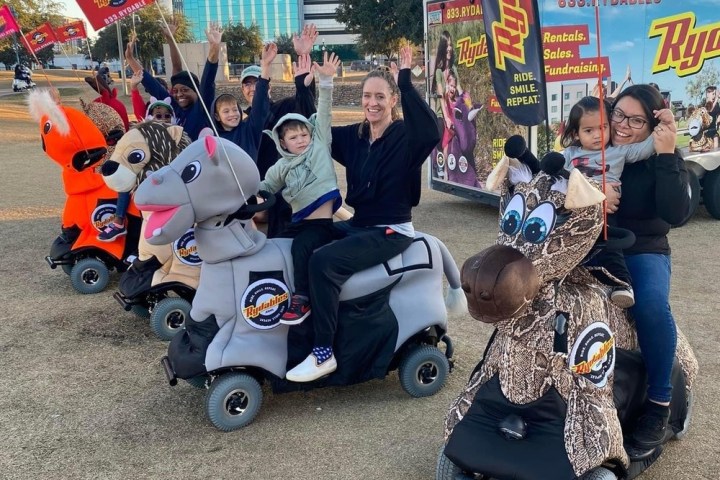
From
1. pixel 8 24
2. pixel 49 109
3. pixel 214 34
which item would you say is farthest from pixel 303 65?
pixel 8 24

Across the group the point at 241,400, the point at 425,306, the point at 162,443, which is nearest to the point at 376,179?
the point at 425,306

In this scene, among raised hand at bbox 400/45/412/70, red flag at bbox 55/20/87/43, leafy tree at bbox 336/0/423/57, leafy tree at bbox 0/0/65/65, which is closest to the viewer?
raised hand at bbox 400/45/412/70

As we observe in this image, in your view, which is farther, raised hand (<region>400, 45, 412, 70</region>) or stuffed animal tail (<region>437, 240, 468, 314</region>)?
stuffed animal tail (<region>437, 240, 468, 314</region>)

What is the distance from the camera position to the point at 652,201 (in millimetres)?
3059

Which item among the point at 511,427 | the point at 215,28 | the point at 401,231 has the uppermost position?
the point at 215,28

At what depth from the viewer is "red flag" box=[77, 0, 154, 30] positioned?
5.32 m

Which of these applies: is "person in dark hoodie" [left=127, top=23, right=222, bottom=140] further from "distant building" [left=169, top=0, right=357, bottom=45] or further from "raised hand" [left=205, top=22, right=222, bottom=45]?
"distant building" [left=169, top=0, right=357, bottom=45]

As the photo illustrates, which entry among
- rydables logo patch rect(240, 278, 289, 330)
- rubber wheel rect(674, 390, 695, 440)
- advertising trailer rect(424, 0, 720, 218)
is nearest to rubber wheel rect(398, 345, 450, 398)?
rydables logo patch rect(240, 278, 289, 330)

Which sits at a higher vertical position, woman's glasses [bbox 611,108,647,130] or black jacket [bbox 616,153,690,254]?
woman's glasses [bbox 611,108,647,130]

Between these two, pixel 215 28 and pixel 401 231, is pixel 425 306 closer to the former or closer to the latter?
pixel 401 231

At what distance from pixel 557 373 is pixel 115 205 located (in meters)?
4.72

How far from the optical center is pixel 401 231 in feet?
13.0

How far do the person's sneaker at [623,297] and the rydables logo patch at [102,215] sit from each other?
4737mm

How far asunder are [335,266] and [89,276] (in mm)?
3563
